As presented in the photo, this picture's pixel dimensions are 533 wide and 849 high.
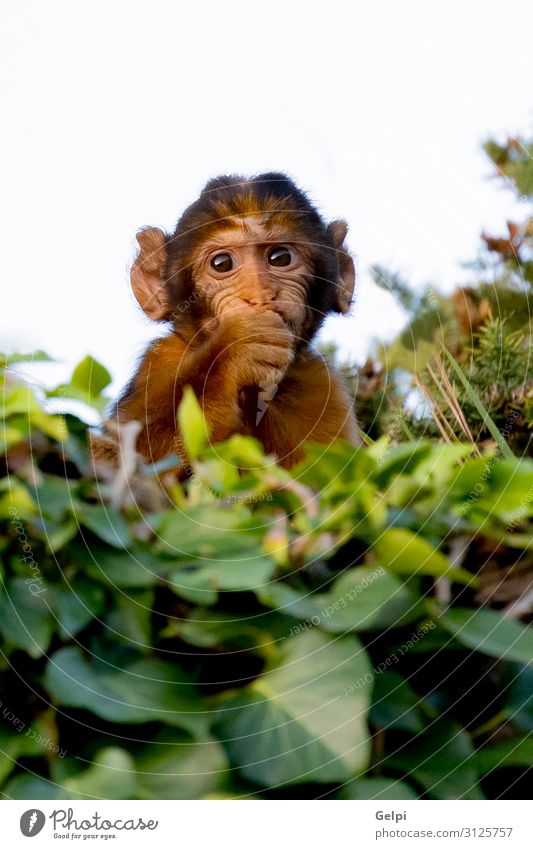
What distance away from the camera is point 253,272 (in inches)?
157

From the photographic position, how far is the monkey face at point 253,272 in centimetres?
385

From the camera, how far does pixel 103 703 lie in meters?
1.54

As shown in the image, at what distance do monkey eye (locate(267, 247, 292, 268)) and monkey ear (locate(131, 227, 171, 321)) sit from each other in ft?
1.64

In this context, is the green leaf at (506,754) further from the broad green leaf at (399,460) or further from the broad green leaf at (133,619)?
the broad green leaf at (133,619)

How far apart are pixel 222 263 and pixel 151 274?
1.27ft

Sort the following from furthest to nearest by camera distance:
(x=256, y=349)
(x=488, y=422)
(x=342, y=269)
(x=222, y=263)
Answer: (x=342, y=269)
(x=222, y=263)
(x=256, y=349)
(x=488, y=422)

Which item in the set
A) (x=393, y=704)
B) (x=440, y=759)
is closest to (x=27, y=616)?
Result: (x=393, y=704)

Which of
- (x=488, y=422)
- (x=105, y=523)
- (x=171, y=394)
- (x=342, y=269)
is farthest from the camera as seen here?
(x=342, y=269)

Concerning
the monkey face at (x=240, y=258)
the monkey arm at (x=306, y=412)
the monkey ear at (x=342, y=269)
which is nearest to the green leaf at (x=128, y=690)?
the monkey arm at (x=306, y=412)

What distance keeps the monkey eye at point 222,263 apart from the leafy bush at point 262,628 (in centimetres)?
249

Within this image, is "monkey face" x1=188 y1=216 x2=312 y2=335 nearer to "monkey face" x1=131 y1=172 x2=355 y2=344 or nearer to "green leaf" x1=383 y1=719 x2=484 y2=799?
"monkey face" x1=131 y1=172 x2=355 y2=344

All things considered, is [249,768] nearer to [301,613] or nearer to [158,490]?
[301,613]

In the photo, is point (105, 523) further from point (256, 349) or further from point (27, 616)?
point (256, 349)

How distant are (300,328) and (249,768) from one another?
2.64 meters
